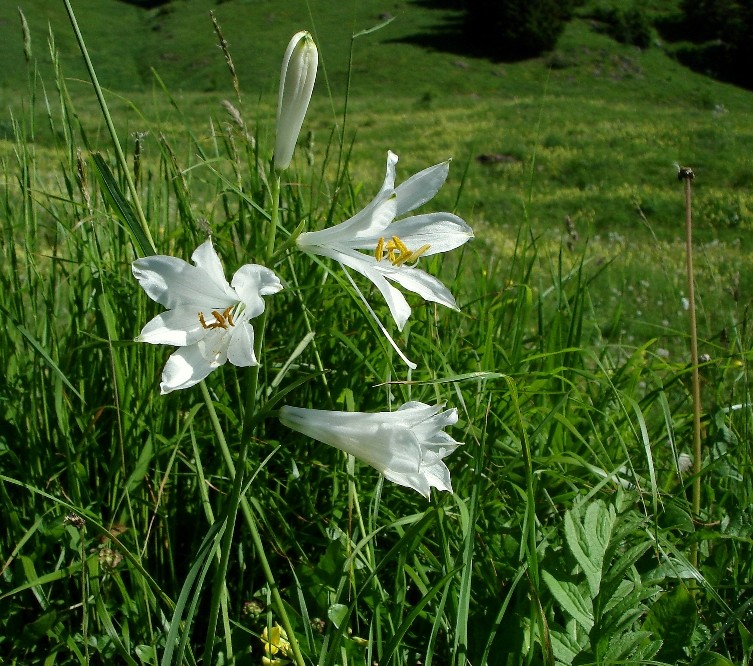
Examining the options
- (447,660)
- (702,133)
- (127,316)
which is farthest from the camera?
(702,133)

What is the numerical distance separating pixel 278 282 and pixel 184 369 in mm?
191

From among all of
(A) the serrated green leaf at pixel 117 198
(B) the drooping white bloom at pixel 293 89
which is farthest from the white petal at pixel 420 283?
(A) the serrated green leaf at pixel 117 198

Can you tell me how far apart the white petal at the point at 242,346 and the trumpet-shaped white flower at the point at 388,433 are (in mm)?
172

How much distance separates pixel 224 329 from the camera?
3.80 ft

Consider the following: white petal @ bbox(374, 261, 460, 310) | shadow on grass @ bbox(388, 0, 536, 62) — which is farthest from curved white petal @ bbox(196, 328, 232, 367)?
shadow on grass @ bbox(388, 0, 536, 62)

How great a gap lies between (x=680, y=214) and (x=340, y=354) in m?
12.7

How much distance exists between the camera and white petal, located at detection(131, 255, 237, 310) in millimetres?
1039

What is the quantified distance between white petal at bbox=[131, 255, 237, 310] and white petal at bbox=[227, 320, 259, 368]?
90 mm

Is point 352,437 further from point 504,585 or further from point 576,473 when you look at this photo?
point 576,473

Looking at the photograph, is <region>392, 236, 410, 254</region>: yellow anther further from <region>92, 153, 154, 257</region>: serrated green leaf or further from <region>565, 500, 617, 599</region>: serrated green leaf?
<region>565, 500, 617, 599</region>: serrated green leaf

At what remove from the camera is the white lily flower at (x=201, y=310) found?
3.35ft

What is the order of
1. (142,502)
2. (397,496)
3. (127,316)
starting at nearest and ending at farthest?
(142,502) → (397,496) → (127,316)

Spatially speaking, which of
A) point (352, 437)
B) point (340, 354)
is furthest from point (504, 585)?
point (340, 354)

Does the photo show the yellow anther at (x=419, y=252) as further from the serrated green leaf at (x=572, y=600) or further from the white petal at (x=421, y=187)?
the serrated green leaf at (x=572, y=600)
